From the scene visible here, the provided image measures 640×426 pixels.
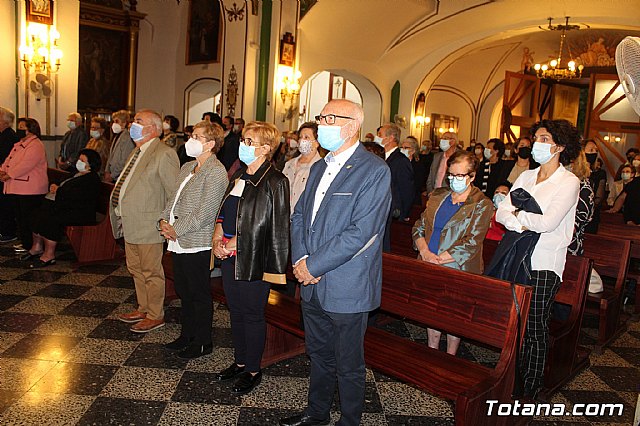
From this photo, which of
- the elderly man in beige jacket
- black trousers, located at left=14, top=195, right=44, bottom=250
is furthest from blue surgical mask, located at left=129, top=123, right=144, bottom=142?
black trousers, located at left=14, top=195, right=44, bottom=250

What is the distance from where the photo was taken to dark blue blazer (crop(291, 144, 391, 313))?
269cm

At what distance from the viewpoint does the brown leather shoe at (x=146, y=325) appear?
14.6 ft

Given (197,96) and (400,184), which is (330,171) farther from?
(197,96)

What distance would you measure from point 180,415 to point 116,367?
0.81 metres

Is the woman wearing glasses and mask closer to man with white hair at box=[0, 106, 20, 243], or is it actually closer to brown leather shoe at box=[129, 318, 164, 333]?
brown leather shoe at box=[129, 318, 164, 333]

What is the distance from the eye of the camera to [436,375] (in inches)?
122

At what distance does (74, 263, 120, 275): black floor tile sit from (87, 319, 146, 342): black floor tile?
157 centimetres

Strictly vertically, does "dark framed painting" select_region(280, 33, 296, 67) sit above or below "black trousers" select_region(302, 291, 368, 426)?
above

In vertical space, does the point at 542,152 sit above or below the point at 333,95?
below

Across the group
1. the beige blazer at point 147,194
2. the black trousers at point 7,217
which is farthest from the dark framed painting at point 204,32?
the beige blazer at point 147,194

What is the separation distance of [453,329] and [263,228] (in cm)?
122

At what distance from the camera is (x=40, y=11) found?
911 cm

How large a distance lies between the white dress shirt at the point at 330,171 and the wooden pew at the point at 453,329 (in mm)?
908

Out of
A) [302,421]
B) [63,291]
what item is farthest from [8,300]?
[302,421]
